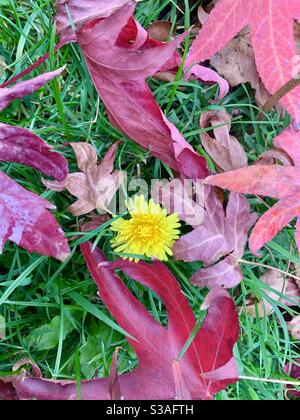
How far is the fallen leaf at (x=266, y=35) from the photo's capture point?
837mm

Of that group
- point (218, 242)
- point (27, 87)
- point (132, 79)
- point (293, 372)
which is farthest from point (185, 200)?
point (293, 372)

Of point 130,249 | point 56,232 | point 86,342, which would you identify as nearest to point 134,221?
point 130,249

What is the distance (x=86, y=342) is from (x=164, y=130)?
0.49 m

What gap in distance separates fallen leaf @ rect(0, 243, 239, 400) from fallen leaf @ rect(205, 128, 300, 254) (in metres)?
0.14

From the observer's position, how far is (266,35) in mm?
847

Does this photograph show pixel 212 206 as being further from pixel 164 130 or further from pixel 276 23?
pixel 276 23

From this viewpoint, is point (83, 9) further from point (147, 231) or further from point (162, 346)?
point (162, 346)

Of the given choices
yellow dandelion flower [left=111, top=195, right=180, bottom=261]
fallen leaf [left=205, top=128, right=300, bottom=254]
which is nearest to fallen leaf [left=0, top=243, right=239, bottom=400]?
yellow dandelion flower [left=111, top=195, right=180, bottom=261]

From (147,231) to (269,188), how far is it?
25 cm

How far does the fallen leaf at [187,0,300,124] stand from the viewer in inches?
33.0

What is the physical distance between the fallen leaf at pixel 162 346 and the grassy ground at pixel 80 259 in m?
0.08

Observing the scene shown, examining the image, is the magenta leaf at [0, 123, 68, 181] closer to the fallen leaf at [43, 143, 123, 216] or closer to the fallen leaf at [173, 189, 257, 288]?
the fallen leaf at [43, 143, 123, 216]
